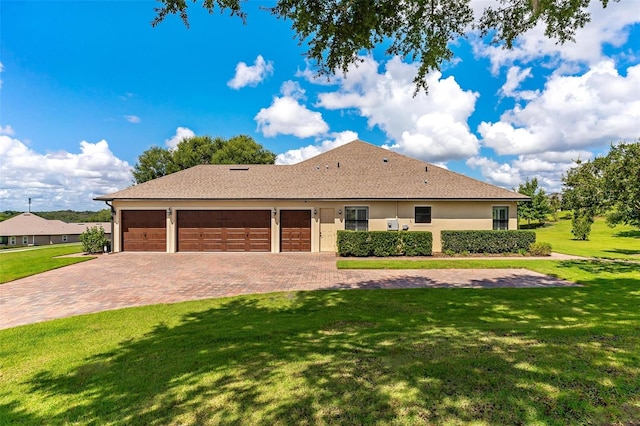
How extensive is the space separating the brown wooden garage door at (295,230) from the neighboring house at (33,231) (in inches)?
1302

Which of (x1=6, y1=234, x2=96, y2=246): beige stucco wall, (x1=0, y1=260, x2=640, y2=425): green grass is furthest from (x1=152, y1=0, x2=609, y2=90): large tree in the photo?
(x1=6, y1=234, x2=96, y2=246): beige stucco wall

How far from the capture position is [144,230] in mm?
17125

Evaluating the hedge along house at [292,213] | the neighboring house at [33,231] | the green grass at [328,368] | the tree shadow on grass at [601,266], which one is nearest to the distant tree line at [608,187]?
the tree shadow on grass at [601,266]

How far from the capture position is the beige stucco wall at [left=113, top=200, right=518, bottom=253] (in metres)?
16.6

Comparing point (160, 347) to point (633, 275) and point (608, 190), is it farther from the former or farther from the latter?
point (608, 190)

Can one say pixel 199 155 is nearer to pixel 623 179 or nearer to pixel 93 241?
pixel 93 241

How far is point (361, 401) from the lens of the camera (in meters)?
2.76

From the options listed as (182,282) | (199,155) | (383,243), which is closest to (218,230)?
(182,282)

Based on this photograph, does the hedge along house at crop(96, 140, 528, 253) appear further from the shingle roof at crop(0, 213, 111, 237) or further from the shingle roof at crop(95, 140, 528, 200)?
the shingle roof at crop(0, 213, 111, 237)

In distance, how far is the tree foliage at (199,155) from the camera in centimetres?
3434

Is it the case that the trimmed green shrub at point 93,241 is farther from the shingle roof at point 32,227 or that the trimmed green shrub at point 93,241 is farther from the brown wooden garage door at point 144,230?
the shingle roof at point 32,227

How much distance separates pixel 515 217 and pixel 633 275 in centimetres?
710

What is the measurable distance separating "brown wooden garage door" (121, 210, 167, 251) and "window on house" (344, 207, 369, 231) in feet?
32.6

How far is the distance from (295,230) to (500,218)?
11.1 m
